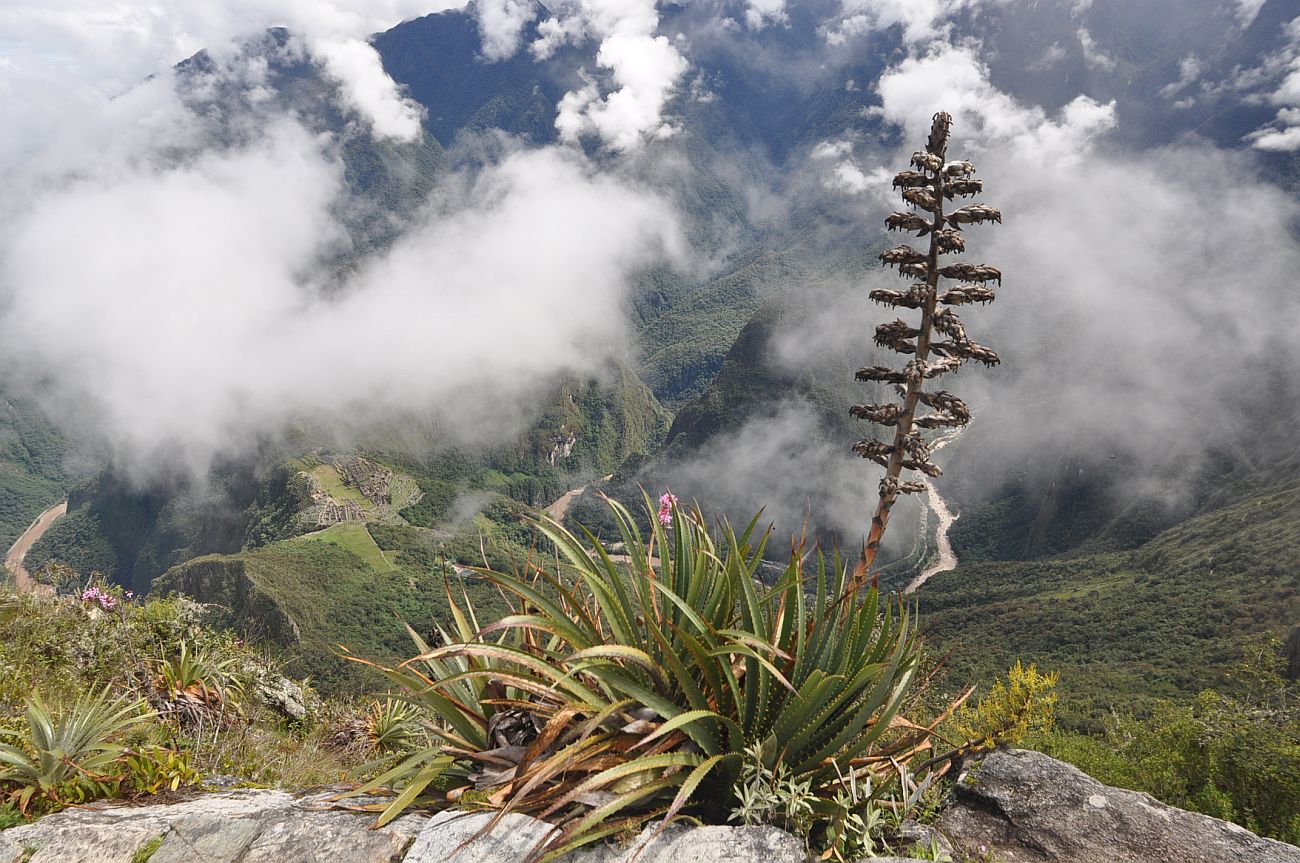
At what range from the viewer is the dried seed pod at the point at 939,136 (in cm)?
491

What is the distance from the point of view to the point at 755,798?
2898 mm

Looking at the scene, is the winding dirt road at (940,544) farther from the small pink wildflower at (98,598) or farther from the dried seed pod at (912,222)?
the dried seed pod at (912,222)

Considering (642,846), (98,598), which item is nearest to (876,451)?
(642,846)

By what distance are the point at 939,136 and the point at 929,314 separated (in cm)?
136

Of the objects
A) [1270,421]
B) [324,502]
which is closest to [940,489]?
[1270,421]

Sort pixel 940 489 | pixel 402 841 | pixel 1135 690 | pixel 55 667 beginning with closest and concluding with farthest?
pixel 402 841, pixel 55 667, pixel 1135 690, pixel 940 489

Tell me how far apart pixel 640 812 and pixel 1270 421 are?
187m

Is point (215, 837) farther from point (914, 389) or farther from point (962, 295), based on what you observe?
point (962, 295)

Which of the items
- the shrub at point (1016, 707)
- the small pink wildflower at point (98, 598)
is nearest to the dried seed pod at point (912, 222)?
the shrub at point (1016, 707)

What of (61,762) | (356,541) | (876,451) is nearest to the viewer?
(61,762)

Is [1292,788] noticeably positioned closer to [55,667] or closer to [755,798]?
[755,798]

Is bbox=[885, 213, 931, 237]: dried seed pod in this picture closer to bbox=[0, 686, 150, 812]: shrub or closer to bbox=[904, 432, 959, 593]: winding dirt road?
bbox=[0, 686, 150, 812]: shrub

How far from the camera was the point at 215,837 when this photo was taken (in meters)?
3.04

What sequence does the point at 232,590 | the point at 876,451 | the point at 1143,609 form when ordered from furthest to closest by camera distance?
the point at 232,590
the point at 1143,609
the point at 876,451
